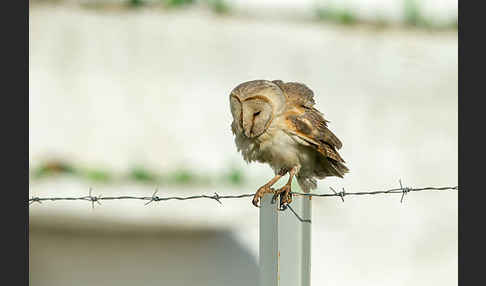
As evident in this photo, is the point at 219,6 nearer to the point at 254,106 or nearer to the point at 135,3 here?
the point at 135,3

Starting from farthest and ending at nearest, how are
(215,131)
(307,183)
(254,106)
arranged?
(215,131) → (307,183) → (254,106)

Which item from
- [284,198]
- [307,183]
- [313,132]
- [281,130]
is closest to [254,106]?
[281,130]

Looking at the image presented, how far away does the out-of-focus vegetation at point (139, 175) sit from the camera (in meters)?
4.86

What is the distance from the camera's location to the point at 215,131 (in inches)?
201

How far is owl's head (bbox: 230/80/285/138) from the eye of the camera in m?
3.43

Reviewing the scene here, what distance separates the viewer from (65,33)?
15.7 ft

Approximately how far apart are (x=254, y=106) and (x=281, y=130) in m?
→ 0.19

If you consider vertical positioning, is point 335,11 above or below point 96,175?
above

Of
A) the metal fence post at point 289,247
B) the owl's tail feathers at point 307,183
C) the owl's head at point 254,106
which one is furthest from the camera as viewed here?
the owl's tail feathers at point 307,183

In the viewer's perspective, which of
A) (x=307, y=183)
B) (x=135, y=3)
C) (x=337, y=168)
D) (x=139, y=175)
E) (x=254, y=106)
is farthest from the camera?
(x=139, y=175)

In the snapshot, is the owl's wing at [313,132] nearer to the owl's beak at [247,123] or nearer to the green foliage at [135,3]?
the owl's beak at [247,123]

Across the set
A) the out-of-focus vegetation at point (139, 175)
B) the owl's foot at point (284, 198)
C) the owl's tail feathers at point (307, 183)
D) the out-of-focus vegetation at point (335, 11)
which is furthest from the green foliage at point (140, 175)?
the owl's foot at point (284, 198)

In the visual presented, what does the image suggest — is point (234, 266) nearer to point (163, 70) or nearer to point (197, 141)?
point (197, 141)

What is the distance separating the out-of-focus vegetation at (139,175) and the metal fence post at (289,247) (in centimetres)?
197
